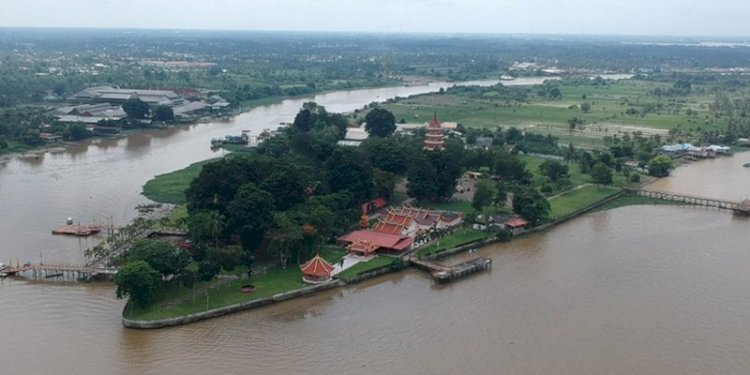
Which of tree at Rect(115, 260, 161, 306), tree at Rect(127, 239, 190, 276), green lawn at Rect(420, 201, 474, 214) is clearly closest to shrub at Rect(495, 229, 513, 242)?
green lawn at Rect(420, 201, 474, 214)

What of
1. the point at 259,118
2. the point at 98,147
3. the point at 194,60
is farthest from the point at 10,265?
the point at 194,60

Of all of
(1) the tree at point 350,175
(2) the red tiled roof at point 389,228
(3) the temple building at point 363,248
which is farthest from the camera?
(1) the tree at point 350,175

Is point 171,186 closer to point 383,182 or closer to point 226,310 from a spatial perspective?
point 383,182

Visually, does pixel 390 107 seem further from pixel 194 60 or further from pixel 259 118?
pixel 194 60

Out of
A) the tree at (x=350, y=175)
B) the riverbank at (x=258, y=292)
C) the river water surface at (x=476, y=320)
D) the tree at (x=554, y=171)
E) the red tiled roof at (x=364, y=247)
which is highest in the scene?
the tree at (x=350, y=175)

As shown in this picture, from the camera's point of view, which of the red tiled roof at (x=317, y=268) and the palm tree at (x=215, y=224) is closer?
the red tiled roof at (x=317, y=268)

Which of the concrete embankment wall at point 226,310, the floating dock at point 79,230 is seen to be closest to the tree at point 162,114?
the floating dock at point 79,230

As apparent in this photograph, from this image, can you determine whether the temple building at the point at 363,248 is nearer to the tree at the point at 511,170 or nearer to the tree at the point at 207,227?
the tree at the point at 207,227

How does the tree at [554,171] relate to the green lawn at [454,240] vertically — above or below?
above
